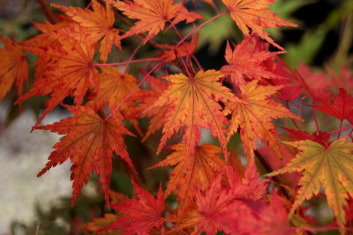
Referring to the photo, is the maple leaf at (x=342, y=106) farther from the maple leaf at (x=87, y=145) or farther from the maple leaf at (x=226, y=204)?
the maple leaf at (x=87, y=145)

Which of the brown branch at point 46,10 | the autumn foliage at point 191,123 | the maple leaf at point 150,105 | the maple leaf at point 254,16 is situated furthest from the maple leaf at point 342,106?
the brown branch at point 46,10

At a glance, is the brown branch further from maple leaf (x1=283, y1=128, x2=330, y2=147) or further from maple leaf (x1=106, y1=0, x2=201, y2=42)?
maple leaf (x1=283, y1=128, x2=330, y2=147)

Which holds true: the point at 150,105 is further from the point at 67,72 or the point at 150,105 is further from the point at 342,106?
the point at 342,106

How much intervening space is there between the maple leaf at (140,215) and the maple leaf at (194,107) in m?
0.10

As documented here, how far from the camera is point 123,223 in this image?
0.54 metres

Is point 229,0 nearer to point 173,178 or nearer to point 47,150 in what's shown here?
point 173,178

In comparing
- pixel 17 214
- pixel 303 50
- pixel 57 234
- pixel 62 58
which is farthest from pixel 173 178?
pixel 303 50

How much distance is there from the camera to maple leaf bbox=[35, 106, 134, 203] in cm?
53

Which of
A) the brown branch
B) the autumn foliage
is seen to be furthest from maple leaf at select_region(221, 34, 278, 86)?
the brown branch

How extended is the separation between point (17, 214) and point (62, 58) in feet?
6.38

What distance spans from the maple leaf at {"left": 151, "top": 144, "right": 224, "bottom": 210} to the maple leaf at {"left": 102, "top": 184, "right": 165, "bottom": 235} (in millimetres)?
37

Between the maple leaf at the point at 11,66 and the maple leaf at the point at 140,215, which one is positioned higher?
the maple leaf at the point at 11,66

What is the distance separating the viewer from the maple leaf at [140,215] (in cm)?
54

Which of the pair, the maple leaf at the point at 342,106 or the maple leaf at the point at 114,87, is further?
the maple leaf at the point at 114,87
